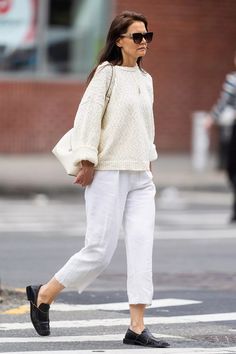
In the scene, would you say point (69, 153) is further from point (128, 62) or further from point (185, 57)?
point (185, 57)

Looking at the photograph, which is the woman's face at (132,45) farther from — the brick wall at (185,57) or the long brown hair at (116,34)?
the brick wall at (185,57)

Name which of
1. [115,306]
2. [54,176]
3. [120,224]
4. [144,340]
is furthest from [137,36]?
[54,176]

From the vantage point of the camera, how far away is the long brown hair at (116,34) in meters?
8.12

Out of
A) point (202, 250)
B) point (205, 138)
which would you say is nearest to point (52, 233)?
point (202, 250)

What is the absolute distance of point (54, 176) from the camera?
72.8ft

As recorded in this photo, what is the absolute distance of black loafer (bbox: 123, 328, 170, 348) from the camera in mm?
7934

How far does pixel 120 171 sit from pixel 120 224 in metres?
0.31

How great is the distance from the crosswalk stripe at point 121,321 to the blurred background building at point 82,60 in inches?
588

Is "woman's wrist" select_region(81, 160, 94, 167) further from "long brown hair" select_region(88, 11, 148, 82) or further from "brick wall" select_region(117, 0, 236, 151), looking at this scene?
"brick wall" select_region(117, 0, 236, 151)

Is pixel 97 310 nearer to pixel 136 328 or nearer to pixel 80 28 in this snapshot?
pixel 136 328

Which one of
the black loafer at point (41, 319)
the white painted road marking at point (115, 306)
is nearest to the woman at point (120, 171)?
the black loafer at point (41, 319)

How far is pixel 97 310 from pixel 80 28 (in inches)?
626

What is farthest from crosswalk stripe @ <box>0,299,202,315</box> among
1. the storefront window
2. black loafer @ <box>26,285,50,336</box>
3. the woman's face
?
the storefront window

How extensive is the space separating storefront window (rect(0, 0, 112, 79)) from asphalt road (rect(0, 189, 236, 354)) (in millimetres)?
6166
